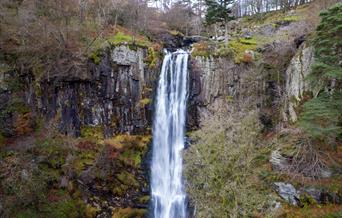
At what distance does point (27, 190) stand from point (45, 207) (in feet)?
5.05

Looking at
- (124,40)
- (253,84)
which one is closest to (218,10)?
(253,84)

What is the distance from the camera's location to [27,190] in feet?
61.6

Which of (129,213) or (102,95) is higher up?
(102,95)

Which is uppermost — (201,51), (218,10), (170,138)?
(218,10)

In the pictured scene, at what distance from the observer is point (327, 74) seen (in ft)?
50.0

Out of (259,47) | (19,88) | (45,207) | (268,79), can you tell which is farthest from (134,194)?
(259,47)

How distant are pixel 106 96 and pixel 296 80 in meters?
13.0

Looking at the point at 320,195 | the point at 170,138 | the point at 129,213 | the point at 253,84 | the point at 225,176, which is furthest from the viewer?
the point at 170,138

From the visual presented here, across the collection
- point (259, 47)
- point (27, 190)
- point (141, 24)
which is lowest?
point (27, 190)

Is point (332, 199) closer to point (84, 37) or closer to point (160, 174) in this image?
point (160, 174)

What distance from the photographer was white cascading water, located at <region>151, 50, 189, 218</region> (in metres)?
22.0

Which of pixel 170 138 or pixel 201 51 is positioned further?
pixel 201 51

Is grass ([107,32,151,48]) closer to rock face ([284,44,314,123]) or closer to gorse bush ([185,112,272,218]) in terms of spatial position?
rock face ([284,44,314,123])

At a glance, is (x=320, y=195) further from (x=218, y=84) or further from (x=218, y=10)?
(x=218, y=10)
